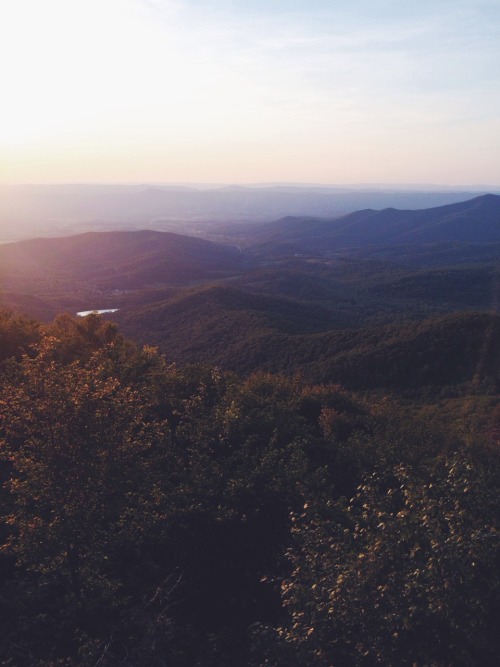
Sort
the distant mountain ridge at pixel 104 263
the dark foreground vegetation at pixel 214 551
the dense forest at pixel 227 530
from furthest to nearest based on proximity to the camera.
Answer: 1. the distant mountain ridge at pixel 104 263
2. the dense forest at pixel 227 530
3. the dark foreground vegetation at pixel 214 551

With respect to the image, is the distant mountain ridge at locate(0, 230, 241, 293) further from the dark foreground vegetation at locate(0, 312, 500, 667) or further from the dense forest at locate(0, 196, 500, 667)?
the dark foreground vegetation at locate(0, 312, 500, 667)

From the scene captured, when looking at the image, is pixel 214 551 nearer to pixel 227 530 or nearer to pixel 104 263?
pixel 227 530

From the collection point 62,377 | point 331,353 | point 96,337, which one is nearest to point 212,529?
point 62,377

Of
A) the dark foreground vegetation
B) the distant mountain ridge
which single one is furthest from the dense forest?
the distant mountain ridge

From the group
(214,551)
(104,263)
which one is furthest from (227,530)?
(104,263)

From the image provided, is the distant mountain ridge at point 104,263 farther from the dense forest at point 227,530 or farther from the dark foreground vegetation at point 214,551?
the dark foreground vegetation at point 214,551

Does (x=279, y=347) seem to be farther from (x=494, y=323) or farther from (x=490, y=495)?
(x=490, y=495)

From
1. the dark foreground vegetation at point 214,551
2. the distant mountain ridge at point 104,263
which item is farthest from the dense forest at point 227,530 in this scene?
the distant mountain ridge at point 104,263

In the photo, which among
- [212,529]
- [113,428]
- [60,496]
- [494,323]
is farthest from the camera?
[494,323]
